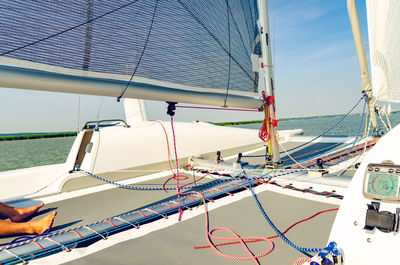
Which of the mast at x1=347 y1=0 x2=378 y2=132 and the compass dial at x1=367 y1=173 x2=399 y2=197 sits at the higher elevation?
the mast at x1=347 y1=0 x2=378 y2=132

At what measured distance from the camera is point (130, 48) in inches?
77.8

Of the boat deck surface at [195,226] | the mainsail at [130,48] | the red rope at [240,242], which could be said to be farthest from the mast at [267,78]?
the red rope at [240,242]

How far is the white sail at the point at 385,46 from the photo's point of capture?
3756 millimetres

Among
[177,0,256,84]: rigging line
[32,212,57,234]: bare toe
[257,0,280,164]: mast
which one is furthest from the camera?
[257,0,280,164]: mast

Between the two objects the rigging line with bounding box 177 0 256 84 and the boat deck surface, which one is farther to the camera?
the rigging line with bounding box 177 0 256 84

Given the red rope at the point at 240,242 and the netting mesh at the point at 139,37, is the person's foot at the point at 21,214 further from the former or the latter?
the red rope at the point at 240,242

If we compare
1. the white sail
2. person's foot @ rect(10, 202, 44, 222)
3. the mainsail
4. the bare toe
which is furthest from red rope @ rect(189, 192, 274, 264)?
the white sail

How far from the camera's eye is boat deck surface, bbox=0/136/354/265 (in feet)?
5.03

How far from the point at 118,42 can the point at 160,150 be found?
9.05ft

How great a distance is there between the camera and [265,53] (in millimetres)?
3457

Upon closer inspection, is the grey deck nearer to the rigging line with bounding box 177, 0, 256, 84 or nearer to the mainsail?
the mainsail

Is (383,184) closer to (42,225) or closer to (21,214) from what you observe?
(42,225)

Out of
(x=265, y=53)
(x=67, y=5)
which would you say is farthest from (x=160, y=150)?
(x=67, y=5)

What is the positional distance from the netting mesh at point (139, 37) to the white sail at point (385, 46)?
253 cm
